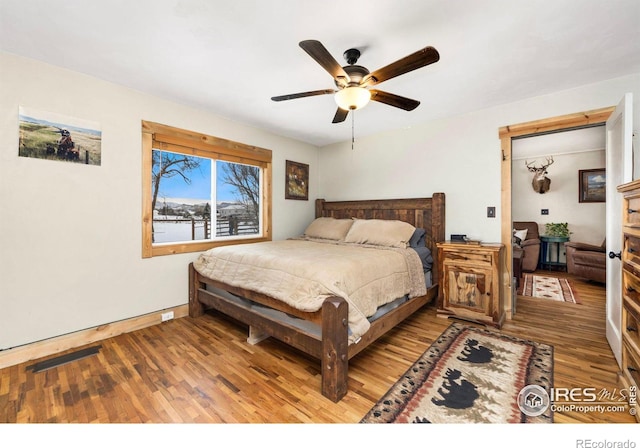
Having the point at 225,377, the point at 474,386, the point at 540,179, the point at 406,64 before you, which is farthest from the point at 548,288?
the point at 225,377

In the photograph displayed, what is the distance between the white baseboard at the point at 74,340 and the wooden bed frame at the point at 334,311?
0.46 meters

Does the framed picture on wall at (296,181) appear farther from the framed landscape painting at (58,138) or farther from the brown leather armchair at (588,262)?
the brown leather armchair at (588,262)

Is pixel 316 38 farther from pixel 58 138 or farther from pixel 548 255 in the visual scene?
pixel 548 255

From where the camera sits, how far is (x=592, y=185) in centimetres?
512

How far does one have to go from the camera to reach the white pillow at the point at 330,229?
369cm

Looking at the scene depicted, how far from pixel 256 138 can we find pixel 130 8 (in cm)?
218

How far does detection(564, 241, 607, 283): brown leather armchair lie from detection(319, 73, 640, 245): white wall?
2433 mm

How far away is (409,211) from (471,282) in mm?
1227

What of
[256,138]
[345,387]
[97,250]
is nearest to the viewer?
[345,387]

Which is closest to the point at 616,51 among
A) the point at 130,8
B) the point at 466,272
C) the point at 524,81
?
the point at 524,81

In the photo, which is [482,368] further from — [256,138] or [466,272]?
[256,138]

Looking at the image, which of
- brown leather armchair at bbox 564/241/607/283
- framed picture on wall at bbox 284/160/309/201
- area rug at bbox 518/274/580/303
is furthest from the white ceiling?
brown leather armchair at bbox 564/241/607/283

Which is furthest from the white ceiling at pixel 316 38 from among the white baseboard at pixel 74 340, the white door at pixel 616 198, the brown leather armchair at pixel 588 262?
the brown leather armchair at pixel 588 262

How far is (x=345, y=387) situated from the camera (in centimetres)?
168
